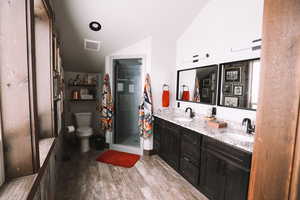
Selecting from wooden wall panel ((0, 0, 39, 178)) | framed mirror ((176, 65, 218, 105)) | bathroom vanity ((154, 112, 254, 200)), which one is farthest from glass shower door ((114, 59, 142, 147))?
wooden wall panel ((0, 0, 39, 178))

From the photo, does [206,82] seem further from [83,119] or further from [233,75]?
[83,119]

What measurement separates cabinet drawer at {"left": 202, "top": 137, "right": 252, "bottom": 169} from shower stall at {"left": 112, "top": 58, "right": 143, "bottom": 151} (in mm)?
1759

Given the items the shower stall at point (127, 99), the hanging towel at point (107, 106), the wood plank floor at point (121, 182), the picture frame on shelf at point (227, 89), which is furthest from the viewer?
the shower stall at point (127, 99)

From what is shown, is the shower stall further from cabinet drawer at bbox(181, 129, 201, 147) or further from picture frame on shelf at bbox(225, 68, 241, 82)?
picture frame on shelf at bbox(225, 68, 241, 82)

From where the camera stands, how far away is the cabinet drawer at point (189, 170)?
1938mm

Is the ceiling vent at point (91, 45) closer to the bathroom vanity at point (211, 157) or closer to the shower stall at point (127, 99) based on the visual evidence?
the shower stall at point (127, 99)

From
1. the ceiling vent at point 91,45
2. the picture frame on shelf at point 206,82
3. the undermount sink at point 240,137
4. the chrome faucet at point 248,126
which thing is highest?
the ceiling vent at point 91,45

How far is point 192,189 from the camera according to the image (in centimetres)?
197

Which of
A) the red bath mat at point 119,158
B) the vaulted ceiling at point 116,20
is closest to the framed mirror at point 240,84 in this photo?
the vaulted ceiling at point 116,20

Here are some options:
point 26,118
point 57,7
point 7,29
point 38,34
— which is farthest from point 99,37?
point 26,118

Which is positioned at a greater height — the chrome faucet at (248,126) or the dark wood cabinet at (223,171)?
the chrome faucet at (248,126)

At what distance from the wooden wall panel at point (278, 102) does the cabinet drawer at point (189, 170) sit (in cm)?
145

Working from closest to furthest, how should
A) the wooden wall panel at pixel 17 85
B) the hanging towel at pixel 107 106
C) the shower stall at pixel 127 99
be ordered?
the wooden wall panel at pixel 17 85, the hanging towel at pixel 107 106, the shower stall at pixel 127 99

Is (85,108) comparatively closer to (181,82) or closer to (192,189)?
(181,82)
